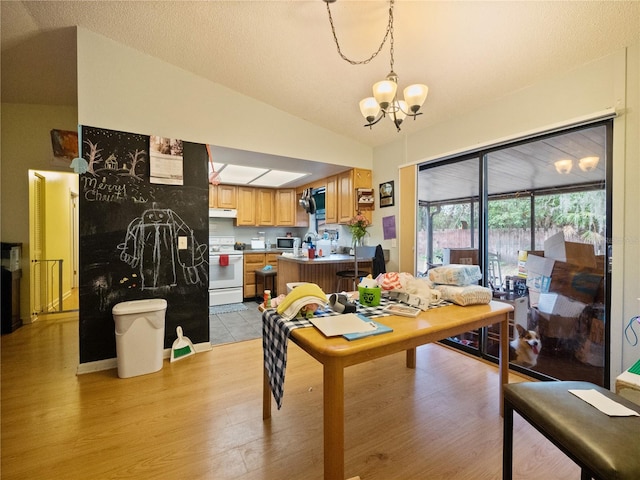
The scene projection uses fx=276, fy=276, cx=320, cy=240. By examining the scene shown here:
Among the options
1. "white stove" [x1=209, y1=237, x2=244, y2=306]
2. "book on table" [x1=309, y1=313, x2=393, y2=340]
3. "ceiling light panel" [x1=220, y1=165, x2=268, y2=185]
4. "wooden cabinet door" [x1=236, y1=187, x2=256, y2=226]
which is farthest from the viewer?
"wooden cabinet door" [x1=236, y1=187, x2=256, y2=226]

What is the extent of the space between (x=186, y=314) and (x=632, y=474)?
118 inches

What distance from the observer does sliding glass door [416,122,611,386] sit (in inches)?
80.4

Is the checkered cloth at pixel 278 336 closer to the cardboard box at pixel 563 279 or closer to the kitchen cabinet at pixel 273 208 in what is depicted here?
the cardboard box at pixel 563 279

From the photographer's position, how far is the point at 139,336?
7.72 feet

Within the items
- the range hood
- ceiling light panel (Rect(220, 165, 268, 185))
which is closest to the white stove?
the range hood

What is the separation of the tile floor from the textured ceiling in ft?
8.97

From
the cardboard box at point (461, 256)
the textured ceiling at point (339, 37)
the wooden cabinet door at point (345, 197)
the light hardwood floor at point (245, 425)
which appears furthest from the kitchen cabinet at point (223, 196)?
the cardboard box at point (461, 256)

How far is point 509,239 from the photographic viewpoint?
8.40 feet

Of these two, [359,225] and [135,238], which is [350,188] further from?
[135,238]

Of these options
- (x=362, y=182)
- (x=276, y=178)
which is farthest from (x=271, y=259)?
(x=362, y=182)

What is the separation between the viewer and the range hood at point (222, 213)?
502cm

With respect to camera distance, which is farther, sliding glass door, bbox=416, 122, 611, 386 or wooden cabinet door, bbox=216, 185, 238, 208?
wooden cabinet door, bbox=216, 185, 238, 208

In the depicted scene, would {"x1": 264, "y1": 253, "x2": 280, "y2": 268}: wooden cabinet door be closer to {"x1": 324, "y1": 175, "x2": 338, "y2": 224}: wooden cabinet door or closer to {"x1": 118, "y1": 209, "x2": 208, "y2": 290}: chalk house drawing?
{"x1": 324, "y1": 175, "x2": 338, "y2": 224}: wooden cabinet door

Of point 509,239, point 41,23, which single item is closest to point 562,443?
point 509,239
